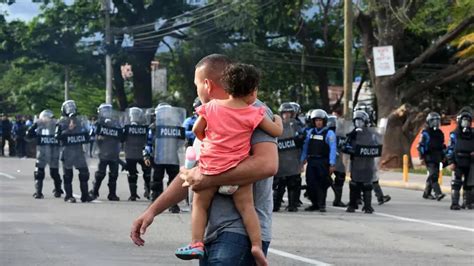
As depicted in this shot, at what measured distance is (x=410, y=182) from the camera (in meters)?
26.0

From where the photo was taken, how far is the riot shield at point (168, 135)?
53.9ft

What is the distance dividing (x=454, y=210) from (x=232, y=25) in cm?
2808

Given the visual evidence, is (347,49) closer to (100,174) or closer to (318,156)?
(100,174)

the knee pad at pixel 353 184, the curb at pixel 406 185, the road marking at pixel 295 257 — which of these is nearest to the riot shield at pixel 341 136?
the knee pad at pixel 353 184

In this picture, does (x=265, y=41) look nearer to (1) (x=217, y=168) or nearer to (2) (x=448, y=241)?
(2) (x=448, y=241)

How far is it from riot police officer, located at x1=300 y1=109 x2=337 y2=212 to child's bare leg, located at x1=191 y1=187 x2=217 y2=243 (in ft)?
39.2

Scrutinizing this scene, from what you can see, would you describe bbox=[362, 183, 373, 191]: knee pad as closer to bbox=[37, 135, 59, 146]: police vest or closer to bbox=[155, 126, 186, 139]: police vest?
bbox=[155, 126, 186, 139]: police vest

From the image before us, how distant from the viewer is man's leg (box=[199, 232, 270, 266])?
4.79m

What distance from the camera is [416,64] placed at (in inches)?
1248

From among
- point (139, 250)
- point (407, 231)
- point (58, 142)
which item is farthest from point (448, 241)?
point (58, 142)

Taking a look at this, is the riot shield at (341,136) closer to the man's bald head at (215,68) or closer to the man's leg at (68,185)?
the man's leg at (68,185)

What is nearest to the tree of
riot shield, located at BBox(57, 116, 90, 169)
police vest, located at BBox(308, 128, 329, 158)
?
police vest, located at BBox(308, 128, 329, 158)

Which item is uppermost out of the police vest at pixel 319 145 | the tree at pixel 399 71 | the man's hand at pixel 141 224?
the tree at pixel 399 71

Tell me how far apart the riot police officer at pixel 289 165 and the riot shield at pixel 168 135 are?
175 centimetres
